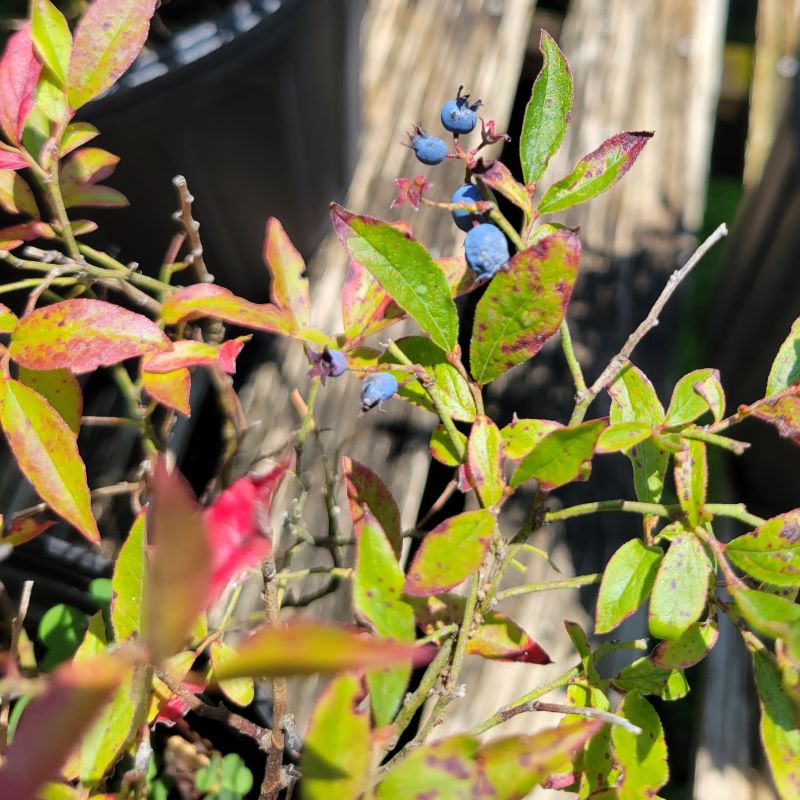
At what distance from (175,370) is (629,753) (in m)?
0.33

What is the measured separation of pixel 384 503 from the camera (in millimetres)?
530

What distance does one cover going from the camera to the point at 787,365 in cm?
44

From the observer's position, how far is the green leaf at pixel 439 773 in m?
0.31

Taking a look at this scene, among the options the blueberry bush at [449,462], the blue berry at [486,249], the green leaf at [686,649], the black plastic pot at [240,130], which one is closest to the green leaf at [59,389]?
the blueberry bush at [449,462]

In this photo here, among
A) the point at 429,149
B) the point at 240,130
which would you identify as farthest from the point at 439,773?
the point at 240,130

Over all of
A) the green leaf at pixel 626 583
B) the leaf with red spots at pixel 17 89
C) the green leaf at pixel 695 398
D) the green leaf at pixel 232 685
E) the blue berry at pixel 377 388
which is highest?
the leaf with red spots at pixel 17 89

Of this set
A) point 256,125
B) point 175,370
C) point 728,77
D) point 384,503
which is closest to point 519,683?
point 384,503

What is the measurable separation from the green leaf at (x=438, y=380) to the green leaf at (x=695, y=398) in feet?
0.36

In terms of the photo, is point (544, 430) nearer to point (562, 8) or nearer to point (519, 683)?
point (519, 683)

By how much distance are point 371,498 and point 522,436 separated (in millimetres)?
124

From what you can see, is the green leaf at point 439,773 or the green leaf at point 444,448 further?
the green leaf at point 444,448

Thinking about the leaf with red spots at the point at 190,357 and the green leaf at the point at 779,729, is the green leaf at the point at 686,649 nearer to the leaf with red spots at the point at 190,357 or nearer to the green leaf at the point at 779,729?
the green leaf at the point at 779,729

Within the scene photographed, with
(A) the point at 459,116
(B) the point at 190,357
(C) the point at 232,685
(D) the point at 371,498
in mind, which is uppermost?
(A) the point at 459,116

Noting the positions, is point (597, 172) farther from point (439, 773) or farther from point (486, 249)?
point (439, 773)
